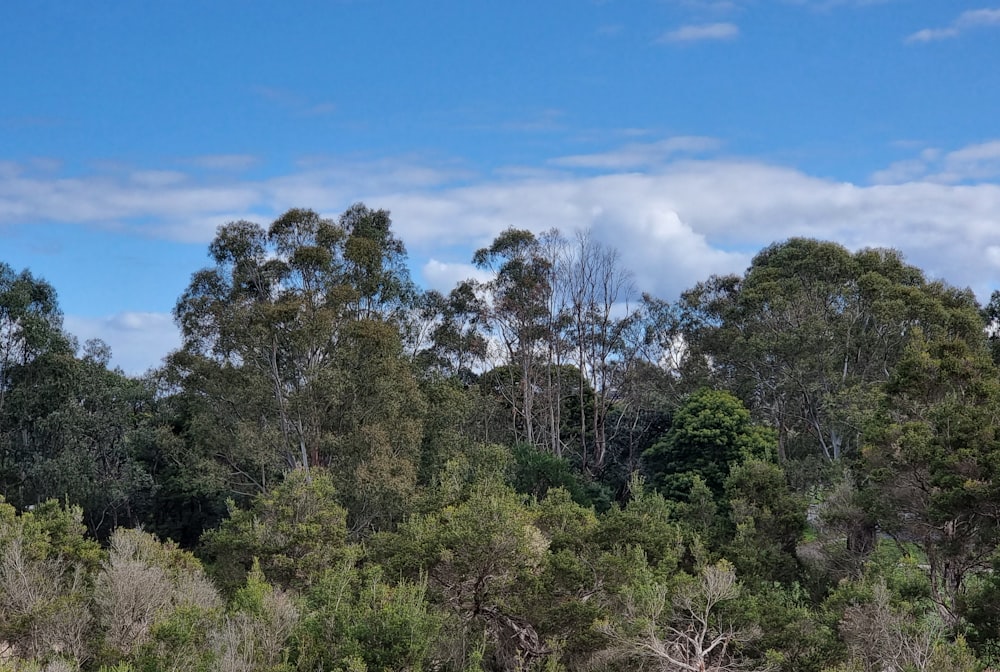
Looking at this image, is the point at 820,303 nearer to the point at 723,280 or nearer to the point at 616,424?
the point at 723,280

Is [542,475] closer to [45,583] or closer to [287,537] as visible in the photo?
[287,537]

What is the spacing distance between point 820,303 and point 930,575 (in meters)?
15.2

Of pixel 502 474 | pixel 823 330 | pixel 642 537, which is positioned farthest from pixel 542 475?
pixel 642 537

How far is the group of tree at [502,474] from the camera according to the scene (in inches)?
450

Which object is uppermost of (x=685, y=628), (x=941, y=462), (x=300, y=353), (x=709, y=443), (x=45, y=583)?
(x=300, y=353)

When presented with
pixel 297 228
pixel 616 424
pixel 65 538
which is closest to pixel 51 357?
pixel 297 228

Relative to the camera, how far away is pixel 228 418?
1009 inches

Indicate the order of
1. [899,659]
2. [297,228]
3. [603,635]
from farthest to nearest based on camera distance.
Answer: [297,228] < [603,635] < [899,659]

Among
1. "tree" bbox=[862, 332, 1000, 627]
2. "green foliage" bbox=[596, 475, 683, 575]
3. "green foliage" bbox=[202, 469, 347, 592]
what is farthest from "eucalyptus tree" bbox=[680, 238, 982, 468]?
"green foliage" bbox=[202, 469, 347, 592]

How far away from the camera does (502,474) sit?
77.6 feet

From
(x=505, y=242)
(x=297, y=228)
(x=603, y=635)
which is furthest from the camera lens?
(x=505, y=242)

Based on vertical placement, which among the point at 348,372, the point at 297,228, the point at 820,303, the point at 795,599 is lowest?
the point at 795,599

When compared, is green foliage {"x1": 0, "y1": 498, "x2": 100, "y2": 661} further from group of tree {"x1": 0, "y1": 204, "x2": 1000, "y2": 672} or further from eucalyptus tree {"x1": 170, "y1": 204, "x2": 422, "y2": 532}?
eucalyptus tree {"x1": 170, "y1": 204, "x2": 422, "y2": 532}

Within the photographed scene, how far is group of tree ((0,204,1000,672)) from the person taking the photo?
11422 mm
